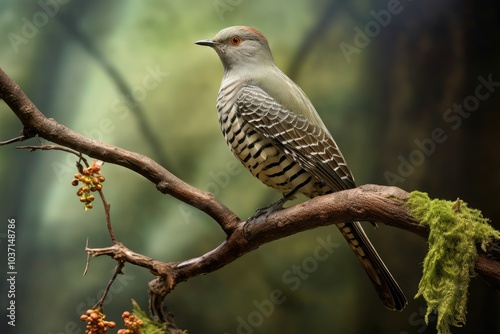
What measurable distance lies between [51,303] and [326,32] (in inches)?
68.8

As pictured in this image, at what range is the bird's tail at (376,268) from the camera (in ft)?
6.00

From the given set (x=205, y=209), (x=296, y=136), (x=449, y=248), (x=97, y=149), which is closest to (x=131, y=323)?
(x=205, y=209)

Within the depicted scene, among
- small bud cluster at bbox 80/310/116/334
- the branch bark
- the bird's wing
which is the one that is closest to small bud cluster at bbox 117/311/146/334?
small bud cluster at bbox 80/310/116/334

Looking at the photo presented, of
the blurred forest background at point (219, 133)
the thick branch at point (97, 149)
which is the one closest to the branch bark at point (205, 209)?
the thick branch at point (97, 149)

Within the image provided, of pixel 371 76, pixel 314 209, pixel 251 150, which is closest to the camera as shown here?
pixel 314 209

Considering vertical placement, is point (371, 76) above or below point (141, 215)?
above

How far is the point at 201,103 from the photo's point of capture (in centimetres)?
259

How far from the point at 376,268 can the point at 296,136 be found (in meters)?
0.52

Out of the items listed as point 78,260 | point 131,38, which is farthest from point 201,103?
point 78,260

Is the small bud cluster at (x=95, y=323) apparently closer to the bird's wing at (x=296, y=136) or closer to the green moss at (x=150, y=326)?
the green moss at (x=150, y=326)

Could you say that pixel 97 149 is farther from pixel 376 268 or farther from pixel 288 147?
pixel 376 268

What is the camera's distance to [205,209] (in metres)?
1.88

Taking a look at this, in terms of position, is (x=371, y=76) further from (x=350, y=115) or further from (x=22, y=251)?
(x=22, y=251)

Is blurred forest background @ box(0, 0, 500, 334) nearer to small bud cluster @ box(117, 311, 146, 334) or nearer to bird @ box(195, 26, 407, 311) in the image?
bird @ box(195, 26, 407, 311)
